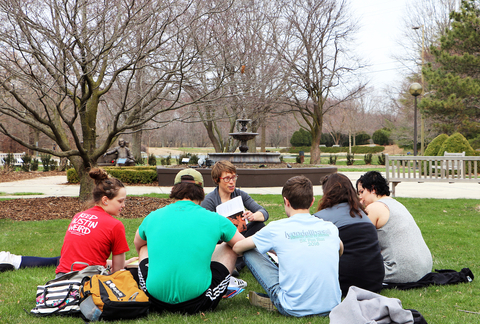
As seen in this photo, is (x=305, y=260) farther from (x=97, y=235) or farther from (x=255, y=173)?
(x=255, y=173)

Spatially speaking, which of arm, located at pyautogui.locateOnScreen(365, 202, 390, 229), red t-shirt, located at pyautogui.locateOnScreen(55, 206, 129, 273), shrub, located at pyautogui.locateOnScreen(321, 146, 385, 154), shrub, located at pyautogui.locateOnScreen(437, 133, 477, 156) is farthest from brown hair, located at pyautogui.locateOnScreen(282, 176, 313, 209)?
shrub, located at pyautogui.locateOnScreen(321, 146, 385, 154)

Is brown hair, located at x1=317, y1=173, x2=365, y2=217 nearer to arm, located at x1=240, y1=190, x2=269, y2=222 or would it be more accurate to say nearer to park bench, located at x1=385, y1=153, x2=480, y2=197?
arm, located at x1=240, y1=190, x2=269, y2=222

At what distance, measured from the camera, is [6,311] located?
132 inches

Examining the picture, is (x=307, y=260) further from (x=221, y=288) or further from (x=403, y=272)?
(x=403, y=272)

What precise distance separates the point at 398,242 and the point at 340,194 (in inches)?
33.5

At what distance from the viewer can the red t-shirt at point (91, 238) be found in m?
3.39

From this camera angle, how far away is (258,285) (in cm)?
422

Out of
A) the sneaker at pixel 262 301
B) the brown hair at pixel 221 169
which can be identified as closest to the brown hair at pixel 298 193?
the sneaker at pixel 262 301

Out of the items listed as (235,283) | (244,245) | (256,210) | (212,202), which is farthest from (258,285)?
(244,245)

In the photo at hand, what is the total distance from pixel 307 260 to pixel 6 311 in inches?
96.0

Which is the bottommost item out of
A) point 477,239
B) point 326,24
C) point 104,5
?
point 477,239

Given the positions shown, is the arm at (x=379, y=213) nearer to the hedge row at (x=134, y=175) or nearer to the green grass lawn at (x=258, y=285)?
the green grass lawn at (x=258, y=285)

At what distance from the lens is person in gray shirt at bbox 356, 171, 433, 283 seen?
12.5 ft

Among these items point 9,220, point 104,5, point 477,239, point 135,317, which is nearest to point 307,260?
point 135,317
